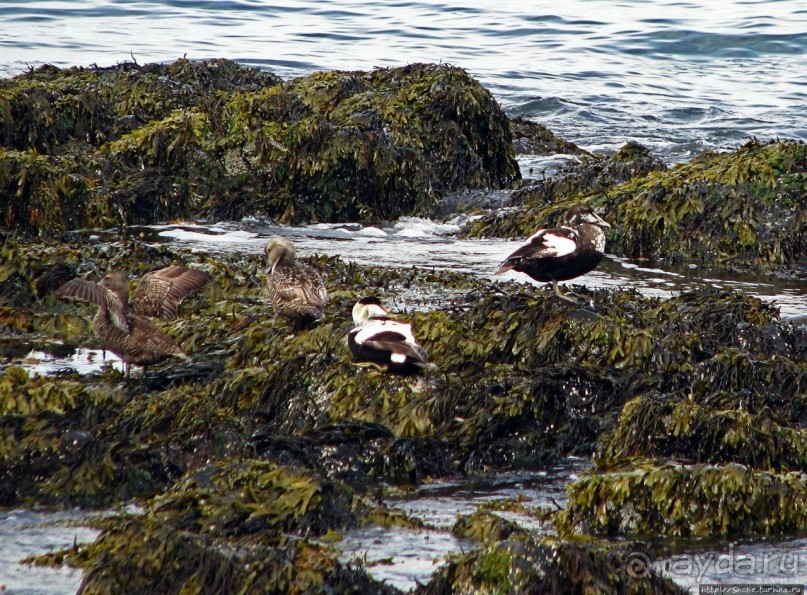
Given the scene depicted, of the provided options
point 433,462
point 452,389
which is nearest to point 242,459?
point 433,462

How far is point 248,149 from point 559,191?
129 inches

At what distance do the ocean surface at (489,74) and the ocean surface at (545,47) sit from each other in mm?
59

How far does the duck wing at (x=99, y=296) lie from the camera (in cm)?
612

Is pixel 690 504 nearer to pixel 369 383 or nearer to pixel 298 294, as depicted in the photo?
pixel 369 383

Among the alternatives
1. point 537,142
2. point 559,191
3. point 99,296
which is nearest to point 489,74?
point 537,142

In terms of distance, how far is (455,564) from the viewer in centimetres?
366

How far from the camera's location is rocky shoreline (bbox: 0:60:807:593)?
4184 mm

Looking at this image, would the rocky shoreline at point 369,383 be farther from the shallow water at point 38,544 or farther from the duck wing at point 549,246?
the duck wing at point 549,246

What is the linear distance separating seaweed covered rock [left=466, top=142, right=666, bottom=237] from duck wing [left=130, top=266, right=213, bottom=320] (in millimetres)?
3953

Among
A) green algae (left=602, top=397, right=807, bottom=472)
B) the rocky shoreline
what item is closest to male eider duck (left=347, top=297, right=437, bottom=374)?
the rocky shoreline

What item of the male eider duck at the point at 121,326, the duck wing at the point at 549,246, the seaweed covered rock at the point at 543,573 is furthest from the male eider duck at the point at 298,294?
the seaweed covered rock at the point at 543,573

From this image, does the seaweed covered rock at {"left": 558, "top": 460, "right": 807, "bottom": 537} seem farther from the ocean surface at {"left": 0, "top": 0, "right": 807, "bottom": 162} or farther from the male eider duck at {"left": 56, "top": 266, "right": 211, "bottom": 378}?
the ocean surface at {"left": 0, "top": 0, "right": 807, "bottom": 162}

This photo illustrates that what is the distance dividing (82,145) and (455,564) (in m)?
9.17

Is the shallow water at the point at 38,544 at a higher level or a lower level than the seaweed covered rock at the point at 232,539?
lower
